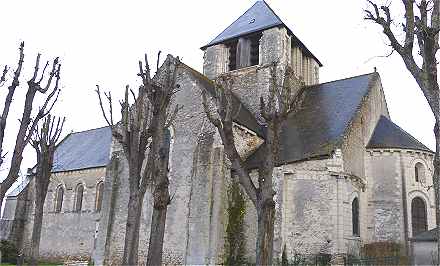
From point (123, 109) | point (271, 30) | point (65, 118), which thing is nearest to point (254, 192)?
point (123, 109)

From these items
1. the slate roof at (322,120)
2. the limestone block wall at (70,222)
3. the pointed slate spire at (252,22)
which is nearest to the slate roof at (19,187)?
the limestone block wall at (70,222)

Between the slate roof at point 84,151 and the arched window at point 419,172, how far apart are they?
16.6m

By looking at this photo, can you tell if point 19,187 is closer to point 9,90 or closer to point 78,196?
point 78,196

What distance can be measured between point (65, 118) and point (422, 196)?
47.4 ft

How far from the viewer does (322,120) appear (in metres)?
19.6

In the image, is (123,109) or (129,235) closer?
(129,235)

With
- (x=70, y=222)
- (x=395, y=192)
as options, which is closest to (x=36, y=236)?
(x=70, y=222)

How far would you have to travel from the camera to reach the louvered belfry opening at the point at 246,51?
79.7 feet

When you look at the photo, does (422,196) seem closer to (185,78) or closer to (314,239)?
(314,239)

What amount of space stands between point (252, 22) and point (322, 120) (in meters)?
8.64

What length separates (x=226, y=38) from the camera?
2505 cm

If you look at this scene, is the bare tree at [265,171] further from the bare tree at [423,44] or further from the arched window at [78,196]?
the arched window at [78,196]

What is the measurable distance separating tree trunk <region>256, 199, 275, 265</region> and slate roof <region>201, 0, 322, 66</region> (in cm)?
1465

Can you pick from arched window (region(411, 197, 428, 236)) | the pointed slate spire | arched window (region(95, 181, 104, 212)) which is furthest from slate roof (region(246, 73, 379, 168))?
arched window (region(95, 181, 104, 212))
